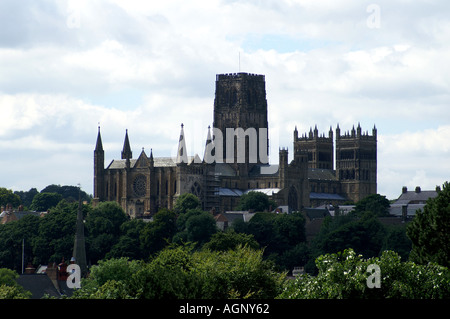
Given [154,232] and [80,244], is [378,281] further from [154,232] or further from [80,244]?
[154,232]

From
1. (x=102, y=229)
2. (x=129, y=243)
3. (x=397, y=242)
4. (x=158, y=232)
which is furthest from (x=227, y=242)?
(x=102, y=229)

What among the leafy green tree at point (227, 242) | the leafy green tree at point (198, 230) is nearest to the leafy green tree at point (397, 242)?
the leafy green tree at point (227, 242)

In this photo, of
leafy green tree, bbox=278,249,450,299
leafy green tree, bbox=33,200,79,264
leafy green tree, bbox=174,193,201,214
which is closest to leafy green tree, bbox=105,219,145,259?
leafy green tree, bbox=33,200,79,264

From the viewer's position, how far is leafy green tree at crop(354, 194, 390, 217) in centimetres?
17962

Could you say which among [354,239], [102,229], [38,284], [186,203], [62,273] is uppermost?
[186,203]

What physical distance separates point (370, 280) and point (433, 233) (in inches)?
606

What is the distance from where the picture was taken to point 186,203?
183 meters

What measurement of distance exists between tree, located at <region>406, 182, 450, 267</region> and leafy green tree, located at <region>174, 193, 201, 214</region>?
390 feet

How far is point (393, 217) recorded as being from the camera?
171m

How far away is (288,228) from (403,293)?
4133 inches

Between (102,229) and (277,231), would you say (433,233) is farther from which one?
(102,229)

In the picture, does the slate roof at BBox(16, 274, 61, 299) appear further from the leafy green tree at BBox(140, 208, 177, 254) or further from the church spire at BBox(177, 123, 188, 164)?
the church spire at BBox(177, 123, 188, 164)

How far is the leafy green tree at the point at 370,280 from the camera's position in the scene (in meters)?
46.5
